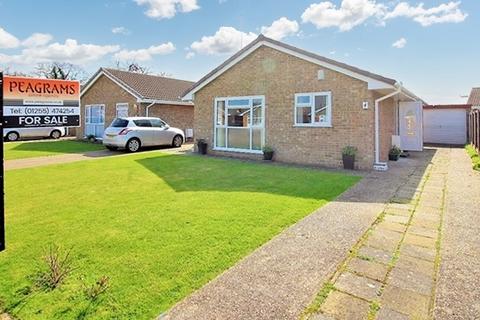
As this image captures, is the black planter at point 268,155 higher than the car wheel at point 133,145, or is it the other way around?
the car wheel at point 133,145

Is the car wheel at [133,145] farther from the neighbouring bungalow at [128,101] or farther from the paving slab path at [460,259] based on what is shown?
the paving slab path at [460,259]

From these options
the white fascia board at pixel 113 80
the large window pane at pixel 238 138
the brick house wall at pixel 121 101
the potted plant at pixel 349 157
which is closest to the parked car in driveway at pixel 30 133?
the brick house wall at pixel 121 101

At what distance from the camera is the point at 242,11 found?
42.8ft

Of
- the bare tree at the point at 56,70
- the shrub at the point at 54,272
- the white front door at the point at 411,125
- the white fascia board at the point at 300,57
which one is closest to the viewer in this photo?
the shrub at the point at 54,272

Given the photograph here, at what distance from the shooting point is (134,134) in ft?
51.6

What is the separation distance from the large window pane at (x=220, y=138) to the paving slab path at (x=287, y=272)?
869 centimetres

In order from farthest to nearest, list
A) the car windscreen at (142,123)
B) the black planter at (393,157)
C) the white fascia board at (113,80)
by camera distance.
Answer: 1. the white fascia board at (113,80)
2. the car windscreen at (142,123)
3. the black planter at (393,157)

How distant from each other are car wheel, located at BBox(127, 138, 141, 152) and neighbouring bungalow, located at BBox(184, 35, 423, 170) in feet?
10.7

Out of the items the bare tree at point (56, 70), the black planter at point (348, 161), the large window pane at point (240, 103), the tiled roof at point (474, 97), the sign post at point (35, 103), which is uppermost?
the bare tree at point (56, 70)

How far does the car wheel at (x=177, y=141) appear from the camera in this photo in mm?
17944

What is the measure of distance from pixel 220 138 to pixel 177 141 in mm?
4687

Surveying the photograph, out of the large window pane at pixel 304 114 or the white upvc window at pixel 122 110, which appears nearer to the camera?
the large window pane at pixel 304 114

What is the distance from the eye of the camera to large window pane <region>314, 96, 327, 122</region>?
435 inches

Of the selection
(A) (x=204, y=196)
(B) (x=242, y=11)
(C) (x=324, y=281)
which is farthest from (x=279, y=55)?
(C) (x=324, y=281)
